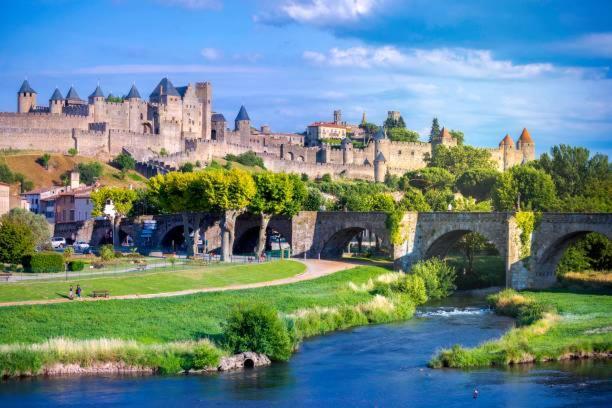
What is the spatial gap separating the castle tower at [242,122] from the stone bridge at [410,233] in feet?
159

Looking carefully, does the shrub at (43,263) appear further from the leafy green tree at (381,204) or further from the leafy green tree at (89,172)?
the leafy green tree at (89,172)

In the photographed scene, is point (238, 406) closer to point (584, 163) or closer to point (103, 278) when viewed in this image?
point (103, 278)

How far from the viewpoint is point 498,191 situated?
80.9 m

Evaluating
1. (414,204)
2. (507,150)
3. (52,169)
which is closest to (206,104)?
(52,169)

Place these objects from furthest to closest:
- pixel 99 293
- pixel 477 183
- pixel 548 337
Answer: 1. pixel 477 183
2. pixel 99 293
3. pixel 548 337

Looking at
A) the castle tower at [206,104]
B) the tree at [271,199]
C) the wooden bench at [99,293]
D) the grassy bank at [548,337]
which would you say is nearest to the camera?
the grassy bank at [548,337]

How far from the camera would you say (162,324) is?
37250 mm

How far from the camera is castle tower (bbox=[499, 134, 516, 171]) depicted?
139 metres

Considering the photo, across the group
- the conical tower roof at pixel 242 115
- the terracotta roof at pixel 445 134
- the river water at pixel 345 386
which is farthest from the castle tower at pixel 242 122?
the river water at pixel 345 386

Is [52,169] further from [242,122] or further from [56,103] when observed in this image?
[242,122]

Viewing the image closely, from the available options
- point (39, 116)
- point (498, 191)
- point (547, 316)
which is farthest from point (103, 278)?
point (39, 116)

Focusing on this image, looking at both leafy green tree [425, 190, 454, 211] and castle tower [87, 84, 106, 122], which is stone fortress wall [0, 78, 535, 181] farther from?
leafy green tree [425, 190, 454, 211]

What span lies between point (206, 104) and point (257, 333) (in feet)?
296

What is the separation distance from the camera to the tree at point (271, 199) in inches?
2557
